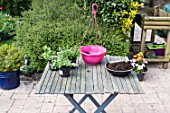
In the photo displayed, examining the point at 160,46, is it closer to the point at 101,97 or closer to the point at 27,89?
the point at 101,97

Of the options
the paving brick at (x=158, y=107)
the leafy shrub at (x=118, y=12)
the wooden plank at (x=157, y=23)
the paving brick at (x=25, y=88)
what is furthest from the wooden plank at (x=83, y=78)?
the wooden plank at (x=157, y=23)

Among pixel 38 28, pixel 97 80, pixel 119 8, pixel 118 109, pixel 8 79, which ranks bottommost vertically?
pixel 118 109

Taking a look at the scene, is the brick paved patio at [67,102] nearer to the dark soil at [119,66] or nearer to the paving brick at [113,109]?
the paving brick at [113,109]

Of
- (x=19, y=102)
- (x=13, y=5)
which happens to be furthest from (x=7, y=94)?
(x=13, y=5)

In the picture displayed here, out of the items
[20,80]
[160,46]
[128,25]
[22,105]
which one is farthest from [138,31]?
[22,105]

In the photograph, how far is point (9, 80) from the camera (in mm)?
3246

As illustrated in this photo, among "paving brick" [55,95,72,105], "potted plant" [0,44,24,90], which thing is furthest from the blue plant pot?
"paving brick" [55,95,72,105]

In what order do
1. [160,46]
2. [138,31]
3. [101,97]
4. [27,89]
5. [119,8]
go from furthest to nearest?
[138,31]
[160,46]
[119,8]
[27,89]
[101,97]

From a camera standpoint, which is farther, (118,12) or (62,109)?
(118,12)

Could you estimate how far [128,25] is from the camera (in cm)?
370

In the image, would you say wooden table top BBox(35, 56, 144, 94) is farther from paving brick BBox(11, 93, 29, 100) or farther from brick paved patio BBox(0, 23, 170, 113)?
paving brick BBox(11, 93, 29, 100)

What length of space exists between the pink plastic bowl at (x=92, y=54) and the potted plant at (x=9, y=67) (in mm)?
1319

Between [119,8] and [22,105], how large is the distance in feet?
6.57

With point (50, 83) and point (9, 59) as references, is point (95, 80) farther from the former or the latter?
point (9, 59)
